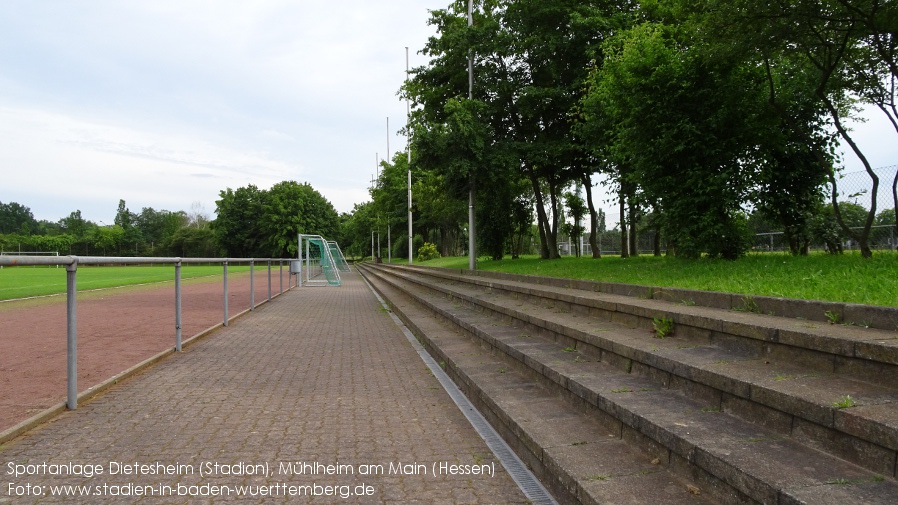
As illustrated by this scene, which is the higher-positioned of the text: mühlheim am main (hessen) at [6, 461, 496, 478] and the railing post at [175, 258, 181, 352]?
the railing post at [175, 258, 181, 352]

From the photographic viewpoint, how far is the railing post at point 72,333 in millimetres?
4762

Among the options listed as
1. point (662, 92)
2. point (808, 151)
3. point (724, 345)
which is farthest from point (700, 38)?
point (724, 345)

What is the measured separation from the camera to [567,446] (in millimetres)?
3377

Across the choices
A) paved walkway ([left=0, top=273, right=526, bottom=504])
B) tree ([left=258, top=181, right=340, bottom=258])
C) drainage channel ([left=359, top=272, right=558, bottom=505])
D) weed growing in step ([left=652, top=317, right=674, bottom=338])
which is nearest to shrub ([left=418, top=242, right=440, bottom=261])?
tree ([left=258, top=181, right=340, bottom=258])

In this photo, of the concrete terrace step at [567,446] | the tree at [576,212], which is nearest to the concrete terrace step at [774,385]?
the concrete terrace step at [567,446]

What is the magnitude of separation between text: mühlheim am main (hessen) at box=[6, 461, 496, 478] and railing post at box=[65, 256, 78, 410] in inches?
52.5

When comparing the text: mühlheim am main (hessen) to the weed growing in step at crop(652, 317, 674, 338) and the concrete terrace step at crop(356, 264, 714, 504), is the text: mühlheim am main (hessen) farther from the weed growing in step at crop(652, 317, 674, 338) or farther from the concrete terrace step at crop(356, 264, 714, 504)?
the weed growing in step at crop(652, 317, 674, 338)

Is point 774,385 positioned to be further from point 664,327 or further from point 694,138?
point 694,138

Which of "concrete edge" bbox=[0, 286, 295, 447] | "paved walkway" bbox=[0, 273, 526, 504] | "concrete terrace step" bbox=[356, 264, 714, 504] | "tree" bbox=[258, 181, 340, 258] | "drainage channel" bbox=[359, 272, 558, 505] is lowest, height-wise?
"drainage channel" bbox=[359, 272, 558, 505]

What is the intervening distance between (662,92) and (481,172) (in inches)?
328

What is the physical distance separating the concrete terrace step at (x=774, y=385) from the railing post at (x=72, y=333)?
4.58 meters

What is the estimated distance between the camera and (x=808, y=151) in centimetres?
1015

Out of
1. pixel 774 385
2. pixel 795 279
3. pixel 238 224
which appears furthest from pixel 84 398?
pixel 238 224

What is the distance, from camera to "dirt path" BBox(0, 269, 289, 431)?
4.52 meters
